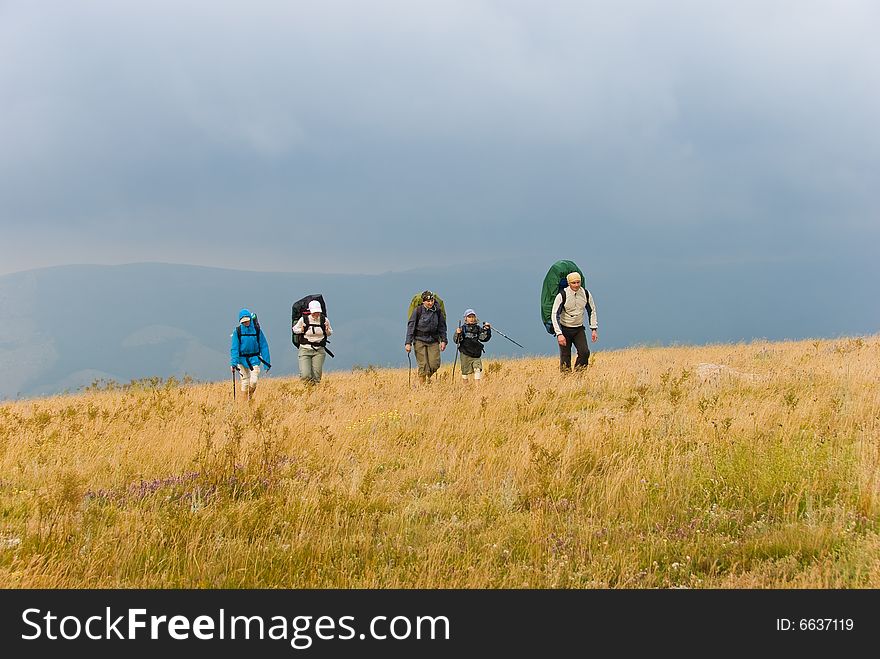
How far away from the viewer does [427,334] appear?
1395 centimetres

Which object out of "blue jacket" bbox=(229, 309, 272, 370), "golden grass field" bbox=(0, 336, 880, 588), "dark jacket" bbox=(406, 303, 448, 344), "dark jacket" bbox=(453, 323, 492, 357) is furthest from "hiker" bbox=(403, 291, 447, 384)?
"golden grass field" bbox=(0, 336, 880, 588)

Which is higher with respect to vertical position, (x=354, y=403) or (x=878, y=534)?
(x=354, y=403)

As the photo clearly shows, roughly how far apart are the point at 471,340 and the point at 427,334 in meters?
1.17

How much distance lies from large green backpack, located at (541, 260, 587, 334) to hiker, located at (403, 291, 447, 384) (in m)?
2.34

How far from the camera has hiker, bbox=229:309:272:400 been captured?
1322 centimetres

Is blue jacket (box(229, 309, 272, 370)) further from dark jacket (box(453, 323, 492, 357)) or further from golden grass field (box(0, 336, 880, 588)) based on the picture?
dark jacket (box(453, 323, 492, 357))

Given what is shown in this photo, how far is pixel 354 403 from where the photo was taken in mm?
11078

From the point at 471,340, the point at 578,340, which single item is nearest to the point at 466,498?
the point at 471,340

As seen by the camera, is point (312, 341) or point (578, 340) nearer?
point (578, 340)

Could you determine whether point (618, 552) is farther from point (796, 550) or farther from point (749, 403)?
point (749, 403)

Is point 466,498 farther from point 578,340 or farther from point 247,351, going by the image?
point 247,351

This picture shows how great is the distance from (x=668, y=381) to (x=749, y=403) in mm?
2684

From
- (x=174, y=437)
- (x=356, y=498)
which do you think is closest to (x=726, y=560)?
(x=356, y=498)
